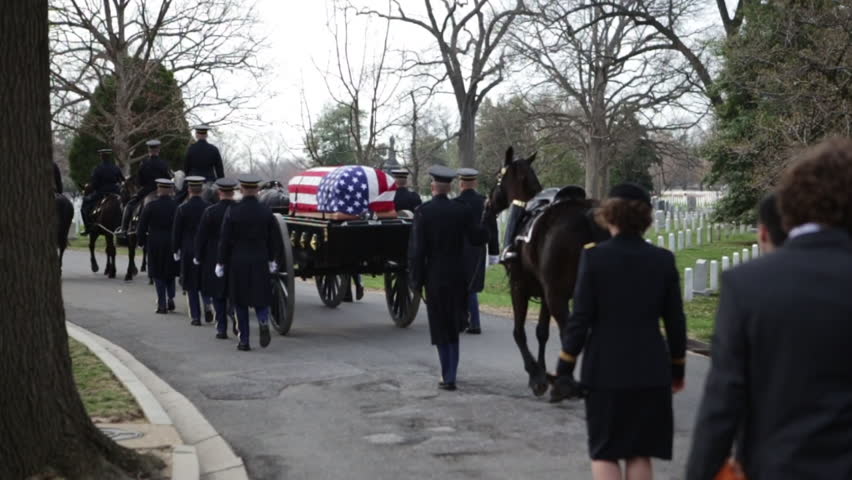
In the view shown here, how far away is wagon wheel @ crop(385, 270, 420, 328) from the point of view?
13.0 meters

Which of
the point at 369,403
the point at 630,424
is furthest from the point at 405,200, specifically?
the point at 630,424

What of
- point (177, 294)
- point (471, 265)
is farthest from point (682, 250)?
point (471, 265)

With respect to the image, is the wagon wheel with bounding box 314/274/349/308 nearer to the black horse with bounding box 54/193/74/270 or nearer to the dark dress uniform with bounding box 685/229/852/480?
the black horse with bounding box 54/193/74/270

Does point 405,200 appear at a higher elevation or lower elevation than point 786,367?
higher

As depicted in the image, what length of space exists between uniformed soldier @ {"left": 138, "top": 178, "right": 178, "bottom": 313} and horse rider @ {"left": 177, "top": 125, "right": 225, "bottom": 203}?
0.53 meters

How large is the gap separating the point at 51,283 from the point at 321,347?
587 cm

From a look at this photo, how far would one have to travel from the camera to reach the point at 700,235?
110 feet

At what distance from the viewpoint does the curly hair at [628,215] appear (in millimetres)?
5086

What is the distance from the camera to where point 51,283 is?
6.03 m

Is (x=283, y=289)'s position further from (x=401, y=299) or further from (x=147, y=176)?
(x=147, y=176)

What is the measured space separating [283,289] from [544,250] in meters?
4.91

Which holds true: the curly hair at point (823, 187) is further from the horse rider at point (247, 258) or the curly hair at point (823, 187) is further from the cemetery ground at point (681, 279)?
the cemetery ground at point (681, 279)

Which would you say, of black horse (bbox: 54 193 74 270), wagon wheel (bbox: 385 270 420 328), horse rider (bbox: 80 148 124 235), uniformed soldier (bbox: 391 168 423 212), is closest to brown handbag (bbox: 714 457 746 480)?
wagon wheel (bbox: 385 270 420 328)

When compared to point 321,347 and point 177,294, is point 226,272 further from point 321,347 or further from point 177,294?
point 177,294
